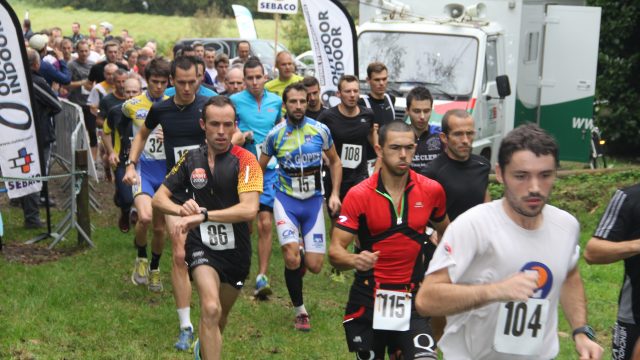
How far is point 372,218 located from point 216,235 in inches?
49.3

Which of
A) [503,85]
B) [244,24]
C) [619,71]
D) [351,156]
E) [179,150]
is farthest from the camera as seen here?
[244,24]

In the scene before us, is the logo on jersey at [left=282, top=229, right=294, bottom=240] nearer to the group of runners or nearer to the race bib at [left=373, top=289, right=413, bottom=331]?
the group of runners

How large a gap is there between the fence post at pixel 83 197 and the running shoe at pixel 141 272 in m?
1.46

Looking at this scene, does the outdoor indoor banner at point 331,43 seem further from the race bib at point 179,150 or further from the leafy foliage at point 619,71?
the leafy foliage at point 619,71

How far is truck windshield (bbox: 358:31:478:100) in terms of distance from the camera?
51.0 feet

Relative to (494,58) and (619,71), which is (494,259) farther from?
(619,71)

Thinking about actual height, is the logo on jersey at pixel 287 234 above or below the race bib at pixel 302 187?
below

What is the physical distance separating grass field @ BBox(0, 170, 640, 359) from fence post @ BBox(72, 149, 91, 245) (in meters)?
0.27

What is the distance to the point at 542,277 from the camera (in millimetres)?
4336

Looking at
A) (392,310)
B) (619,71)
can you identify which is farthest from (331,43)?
(619,71)

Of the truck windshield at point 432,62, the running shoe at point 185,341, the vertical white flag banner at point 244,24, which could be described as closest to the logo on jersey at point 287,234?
the running shoe at point 185,341

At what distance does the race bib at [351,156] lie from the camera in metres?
10.6

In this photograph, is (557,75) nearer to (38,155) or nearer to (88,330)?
(38,155)

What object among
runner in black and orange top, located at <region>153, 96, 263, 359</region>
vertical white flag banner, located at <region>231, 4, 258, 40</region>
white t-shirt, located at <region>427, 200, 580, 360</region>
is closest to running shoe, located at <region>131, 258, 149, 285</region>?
runner in black and orange top, located at <region>153, 96, 263, 359</region>
